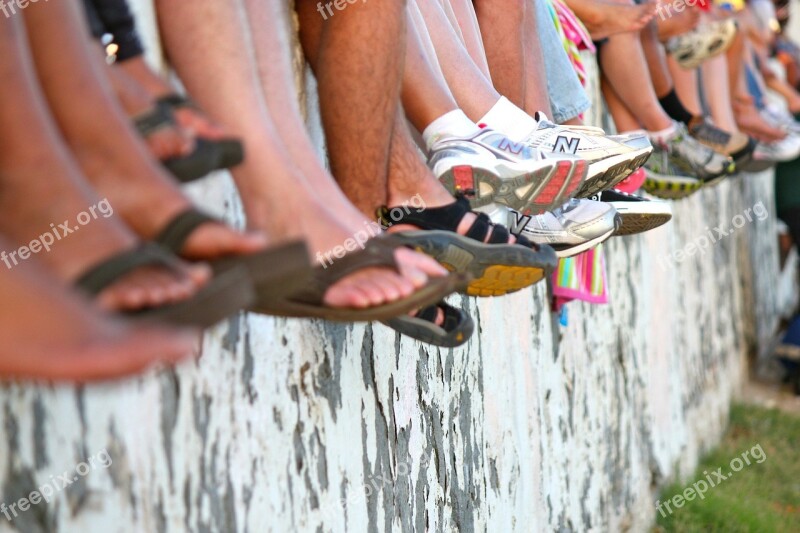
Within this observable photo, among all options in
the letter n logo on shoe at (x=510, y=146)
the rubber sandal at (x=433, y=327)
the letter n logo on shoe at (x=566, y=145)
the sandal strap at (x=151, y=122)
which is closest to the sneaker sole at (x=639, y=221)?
the letter n logo on shoe at (x=566, y=145)

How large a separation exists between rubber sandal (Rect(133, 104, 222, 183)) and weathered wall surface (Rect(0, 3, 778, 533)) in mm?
257

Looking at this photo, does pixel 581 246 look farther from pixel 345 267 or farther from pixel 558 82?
pixel 345 267

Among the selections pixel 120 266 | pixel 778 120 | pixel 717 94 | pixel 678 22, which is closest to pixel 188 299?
pixel 120 266

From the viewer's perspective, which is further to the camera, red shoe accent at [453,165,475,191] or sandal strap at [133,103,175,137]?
red shoe accent at [453,165,475,191]

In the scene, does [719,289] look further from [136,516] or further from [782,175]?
[136,516]

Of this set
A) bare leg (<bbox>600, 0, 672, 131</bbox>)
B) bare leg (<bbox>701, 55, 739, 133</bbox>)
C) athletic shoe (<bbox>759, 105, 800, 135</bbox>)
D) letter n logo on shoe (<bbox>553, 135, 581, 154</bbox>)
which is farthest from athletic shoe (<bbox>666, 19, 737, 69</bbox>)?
letter n logo on shoe (<bbox>553, 135, 581, 154</bbox>)

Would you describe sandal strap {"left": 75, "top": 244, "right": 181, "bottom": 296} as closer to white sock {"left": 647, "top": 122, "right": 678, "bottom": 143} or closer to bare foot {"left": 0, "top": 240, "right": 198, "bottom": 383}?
bare foot {"left": 0, "top": 240, "right": 198, "bottom": 383}

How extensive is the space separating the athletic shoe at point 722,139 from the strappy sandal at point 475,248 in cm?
267

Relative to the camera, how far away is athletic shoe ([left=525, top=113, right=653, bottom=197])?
189 centimetres

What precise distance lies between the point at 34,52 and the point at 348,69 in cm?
64

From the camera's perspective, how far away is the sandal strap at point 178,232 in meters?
0.95

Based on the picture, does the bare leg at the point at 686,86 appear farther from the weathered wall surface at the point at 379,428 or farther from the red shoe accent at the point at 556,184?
the red shoe accent at the point at 556,184

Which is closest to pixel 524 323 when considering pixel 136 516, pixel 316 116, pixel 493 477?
pixel 493 477

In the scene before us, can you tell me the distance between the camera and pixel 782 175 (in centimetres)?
639
